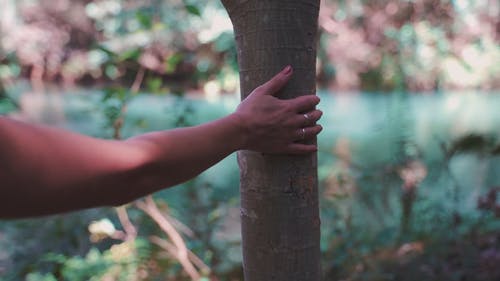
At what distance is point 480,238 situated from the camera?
3578mm

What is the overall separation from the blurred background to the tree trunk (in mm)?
1179

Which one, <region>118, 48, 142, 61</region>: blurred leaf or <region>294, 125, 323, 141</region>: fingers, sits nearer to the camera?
<region>294, 125, 323, 141</region>: fingers

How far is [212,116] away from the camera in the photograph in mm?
5504

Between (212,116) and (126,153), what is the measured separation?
14.7 feet

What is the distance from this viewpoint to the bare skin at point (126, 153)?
88cm

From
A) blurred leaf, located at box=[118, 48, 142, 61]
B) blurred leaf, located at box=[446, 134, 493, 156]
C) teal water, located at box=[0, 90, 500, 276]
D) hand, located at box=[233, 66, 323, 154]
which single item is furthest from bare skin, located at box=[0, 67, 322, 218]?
blurred leaf, located at box=[446, 134, 493, 156]

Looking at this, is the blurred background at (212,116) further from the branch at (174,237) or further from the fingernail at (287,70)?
the fingernail at (287,70)

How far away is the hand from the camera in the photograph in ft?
4.05

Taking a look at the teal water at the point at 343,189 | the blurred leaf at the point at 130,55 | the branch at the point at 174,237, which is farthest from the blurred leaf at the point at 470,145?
the blurred leaf at the point at 130,55

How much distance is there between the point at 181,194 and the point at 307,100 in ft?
8.18

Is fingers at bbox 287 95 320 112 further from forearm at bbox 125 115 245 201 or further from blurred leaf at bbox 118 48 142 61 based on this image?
blurred leaf at bbox 118 48 142 61

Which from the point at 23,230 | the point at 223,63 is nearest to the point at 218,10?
the point at 223,63

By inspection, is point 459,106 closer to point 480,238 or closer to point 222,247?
point 480,238

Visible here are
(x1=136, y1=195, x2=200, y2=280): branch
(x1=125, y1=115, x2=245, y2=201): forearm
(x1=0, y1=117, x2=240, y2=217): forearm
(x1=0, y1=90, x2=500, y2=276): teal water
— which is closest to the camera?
(x1=0, y1=117, x2=240, y2=217): forearm
